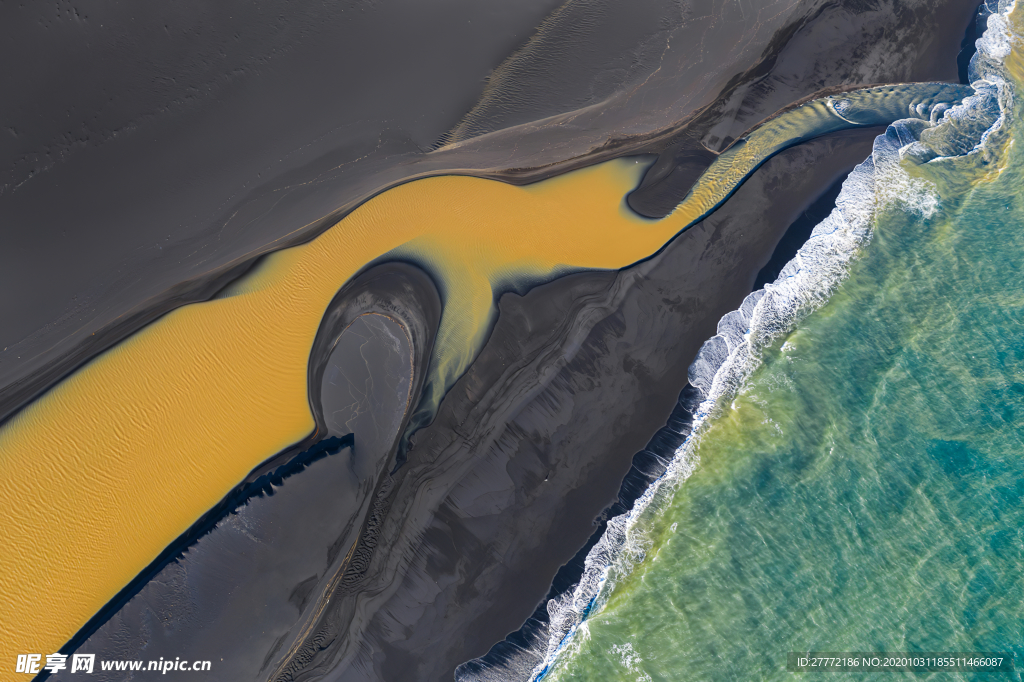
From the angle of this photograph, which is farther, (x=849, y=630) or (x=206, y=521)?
(x=206, y=521)

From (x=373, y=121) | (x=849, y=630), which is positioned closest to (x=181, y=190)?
(x=373, y=121)

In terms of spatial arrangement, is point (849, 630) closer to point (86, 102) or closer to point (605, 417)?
point (605, 417)

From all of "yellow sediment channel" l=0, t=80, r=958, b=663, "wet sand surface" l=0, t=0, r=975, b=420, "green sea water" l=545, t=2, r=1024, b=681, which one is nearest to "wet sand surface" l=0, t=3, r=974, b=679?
"wet sand surface" l=0, t=0, r=975, b=420

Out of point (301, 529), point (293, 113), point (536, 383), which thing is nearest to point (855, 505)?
point (536, 383)

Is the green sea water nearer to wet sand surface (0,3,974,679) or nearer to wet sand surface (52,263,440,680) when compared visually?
wet sand surface (0,3,974,679)

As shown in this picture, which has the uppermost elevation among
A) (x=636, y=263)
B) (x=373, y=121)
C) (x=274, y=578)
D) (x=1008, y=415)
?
(x=373, y=121)

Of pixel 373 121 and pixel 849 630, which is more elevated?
pixel 373 121

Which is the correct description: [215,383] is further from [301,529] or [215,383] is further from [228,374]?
[301,529]

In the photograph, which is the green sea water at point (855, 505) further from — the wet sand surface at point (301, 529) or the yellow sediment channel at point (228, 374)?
the wet sand surface at point (301, 529)
